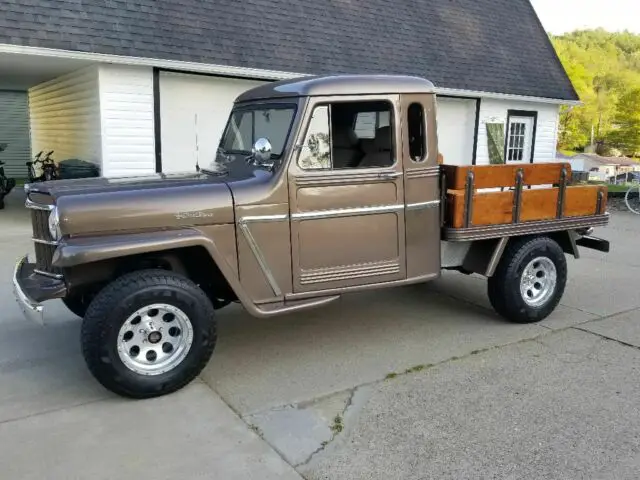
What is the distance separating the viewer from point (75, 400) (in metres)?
3.78

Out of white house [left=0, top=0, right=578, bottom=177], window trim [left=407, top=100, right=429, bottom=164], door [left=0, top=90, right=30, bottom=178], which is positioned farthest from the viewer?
door [left=0, top=90, right=30, bottom=178]

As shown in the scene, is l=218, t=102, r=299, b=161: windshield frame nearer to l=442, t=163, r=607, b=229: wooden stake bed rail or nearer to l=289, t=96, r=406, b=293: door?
l=289, t=96, r=406, b=293: door

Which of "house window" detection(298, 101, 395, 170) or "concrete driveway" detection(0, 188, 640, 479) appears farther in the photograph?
"house window" detection(298, 101, 395, 170)

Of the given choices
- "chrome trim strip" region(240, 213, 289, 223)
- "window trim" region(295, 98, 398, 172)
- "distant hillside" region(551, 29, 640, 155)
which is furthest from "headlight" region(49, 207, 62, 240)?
"distant hillside" region(551, 29, 640, 155)

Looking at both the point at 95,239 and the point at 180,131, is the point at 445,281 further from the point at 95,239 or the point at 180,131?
the point at 180,131

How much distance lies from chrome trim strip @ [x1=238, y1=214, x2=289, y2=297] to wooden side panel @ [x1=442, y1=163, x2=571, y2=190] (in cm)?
158

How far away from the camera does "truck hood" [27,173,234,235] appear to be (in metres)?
3.64

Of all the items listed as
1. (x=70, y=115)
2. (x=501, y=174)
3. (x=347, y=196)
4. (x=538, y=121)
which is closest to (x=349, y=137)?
(x=347, y=196)

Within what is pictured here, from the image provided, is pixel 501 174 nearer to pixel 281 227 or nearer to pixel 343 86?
pixel 343 86

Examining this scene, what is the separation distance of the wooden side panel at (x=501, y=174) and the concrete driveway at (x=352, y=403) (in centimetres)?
132

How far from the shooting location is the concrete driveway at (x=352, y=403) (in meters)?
3.09

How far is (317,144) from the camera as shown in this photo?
427 cm

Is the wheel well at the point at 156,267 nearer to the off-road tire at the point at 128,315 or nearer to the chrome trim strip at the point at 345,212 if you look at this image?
the off-road tire at the point at 128,315

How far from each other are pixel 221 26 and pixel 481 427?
976cm
